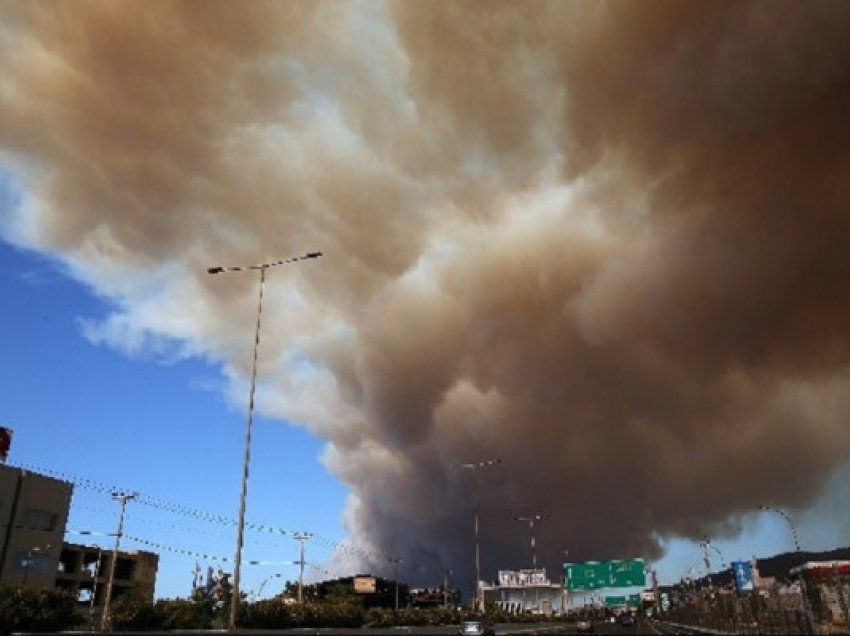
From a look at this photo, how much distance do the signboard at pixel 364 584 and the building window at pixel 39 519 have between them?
285 feet

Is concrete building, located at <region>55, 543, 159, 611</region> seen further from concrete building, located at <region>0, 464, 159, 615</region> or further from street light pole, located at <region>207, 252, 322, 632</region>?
street light pole, located at <region>207, 252, 322, 632</region>

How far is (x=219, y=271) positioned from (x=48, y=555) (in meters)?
76.1

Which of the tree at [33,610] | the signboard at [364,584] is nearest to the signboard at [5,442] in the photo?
the tree at [33,610]

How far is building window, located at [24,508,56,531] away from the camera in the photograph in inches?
3565

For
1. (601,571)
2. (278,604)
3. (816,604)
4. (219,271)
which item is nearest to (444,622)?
(601,571)

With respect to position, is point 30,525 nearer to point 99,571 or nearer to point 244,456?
point 99,571

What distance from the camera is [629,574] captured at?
306 ft

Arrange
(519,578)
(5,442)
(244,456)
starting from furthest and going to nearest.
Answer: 1. (519,578)
2. (5,442)
3. (244,456)

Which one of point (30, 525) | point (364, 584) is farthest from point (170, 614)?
point (364, 584)

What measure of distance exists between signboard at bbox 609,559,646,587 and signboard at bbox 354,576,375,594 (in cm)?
8745

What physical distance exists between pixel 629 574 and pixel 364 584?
9050 centimetres

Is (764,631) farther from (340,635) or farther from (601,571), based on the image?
(601,571)

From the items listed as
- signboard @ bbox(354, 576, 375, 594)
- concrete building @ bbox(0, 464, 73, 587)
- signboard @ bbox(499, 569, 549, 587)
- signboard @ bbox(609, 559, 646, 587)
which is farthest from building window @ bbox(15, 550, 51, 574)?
signboard @ bbox(499, 569, 549, 587)

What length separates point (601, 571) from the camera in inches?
3748
